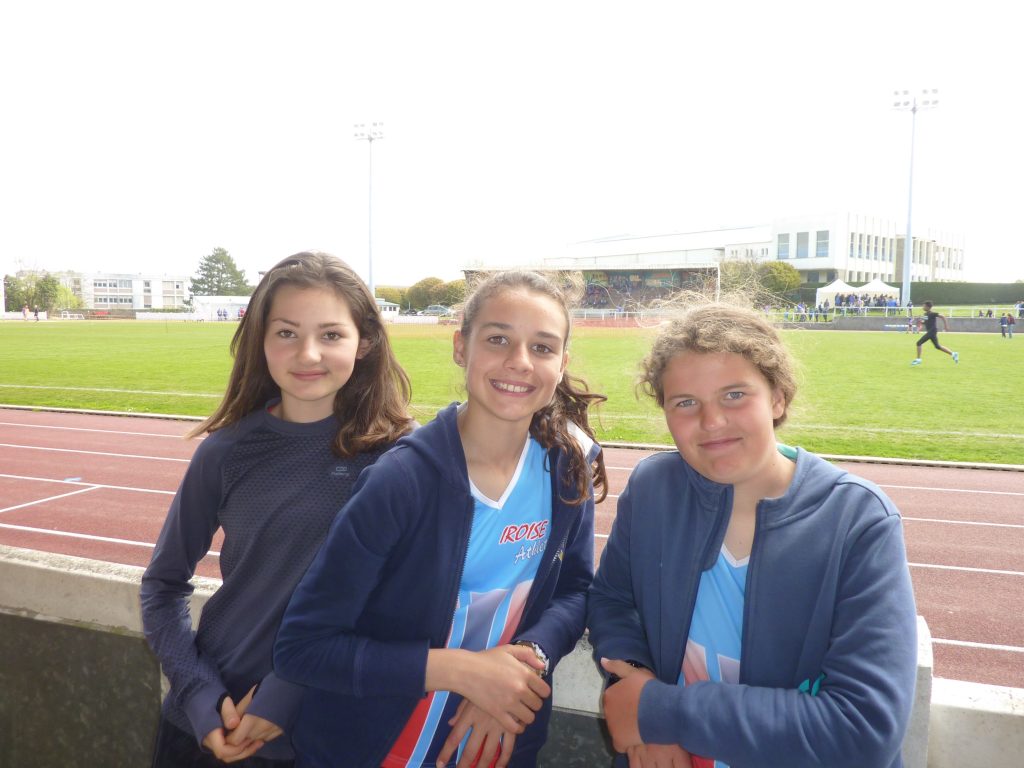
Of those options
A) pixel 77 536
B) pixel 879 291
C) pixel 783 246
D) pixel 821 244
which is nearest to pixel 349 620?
pixel 77 536

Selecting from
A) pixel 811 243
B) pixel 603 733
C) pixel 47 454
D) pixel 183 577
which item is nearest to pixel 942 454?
pixel 603 733

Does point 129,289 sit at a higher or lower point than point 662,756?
higher

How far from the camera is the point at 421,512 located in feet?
4.74

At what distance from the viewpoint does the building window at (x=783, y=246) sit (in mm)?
68963

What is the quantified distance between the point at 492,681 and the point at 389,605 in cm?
24

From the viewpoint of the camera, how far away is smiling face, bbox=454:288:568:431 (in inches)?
63.3

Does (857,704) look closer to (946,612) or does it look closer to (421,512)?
(421,512)

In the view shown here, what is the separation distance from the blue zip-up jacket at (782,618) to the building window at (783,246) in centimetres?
7267

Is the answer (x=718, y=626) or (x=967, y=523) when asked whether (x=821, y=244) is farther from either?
(x=718, y=626)

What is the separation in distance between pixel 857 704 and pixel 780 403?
62cm

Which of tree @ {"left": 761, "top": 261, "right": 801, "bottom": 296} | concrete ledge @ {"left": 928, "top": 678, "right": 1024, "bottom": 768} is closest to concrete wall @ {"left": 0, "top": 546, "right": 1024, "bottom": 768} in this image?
concrete ledge @ {"left": 928, "top": 678, "right": 1024, "bottom": 768}

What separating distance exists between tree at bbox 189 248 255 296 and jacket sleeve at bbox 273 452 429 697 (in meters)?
100

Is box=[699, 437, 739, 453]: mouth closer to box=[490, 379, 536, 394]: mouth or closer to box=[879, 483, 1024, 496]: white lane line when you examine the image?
box=[490, 379, 536, 394]: mouth

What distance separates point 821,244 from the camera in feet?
219
